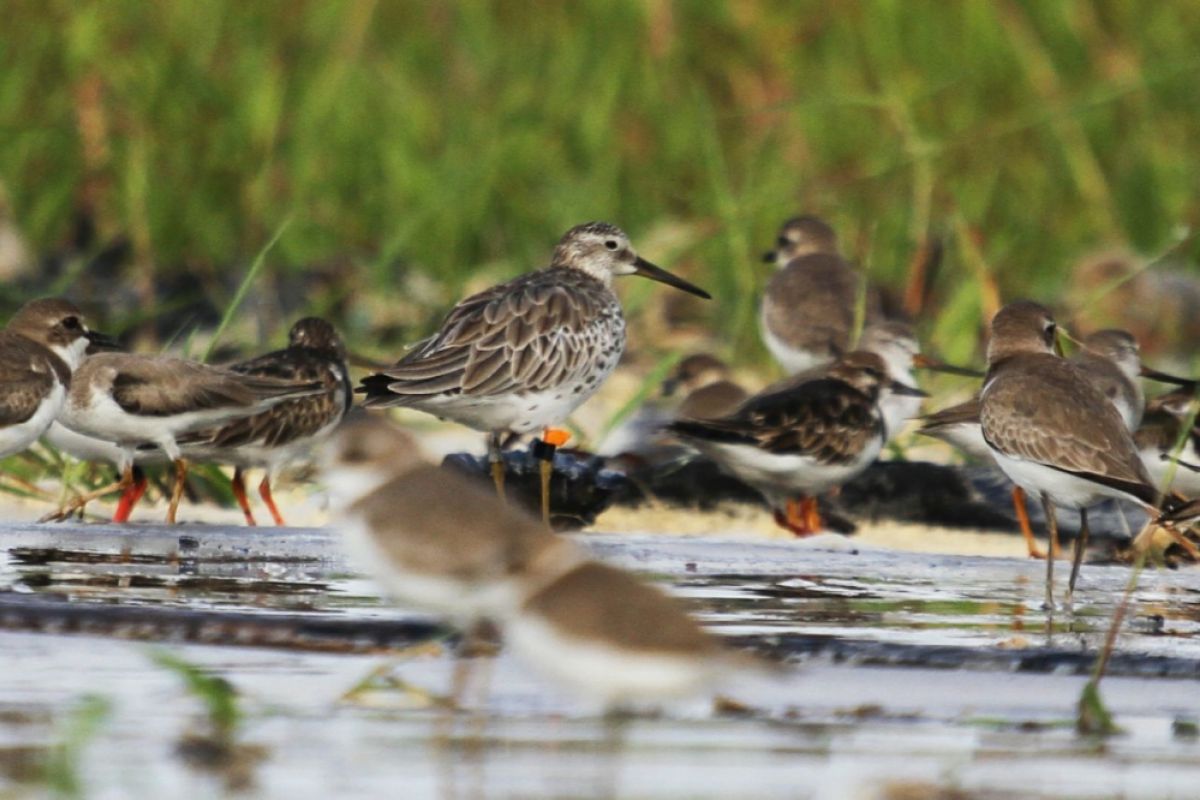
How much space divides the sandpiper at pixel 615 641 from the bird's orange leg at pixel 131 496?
12.3 feet

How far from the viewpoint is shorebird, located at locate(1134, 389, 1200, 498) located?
25.0 feet

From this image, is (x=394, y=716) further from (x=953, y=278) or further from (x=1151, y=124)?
(x=1151, y=124)

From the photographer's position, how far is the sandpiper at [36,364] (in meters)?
6.75

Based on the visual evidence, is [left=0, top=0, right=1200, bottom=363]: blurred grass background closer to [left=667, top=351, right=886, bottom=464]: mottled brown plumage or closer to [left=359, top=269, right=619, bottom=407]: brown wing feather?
[left=667, top=351, right=886, bottom=464]: mottled brown plumage

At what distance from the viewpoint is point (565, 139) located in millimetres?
13320

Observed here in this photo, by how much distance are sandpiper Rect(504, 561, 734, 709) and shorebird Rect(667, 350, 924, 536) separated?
4266 mm

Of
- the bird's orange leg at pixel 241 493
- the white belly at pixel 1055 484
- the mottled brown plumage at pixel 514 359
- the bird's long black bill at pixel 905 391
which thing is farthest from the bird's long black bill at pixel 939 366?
the bird's orange leg at pixel 241 493

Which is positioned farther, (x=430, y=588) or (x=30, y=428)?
(x=30, y=428)

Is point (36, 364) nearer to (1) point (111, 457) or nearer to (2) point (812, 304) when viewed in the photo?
(1) point (111, 457)

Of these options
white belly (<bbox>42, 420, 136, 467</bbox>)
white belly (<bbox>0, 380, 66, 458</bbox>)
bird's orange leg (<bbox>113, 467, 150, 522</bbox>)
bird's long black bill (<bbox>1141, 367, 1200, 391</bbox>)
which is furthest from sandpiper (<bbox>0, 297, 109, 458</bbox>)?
bird's long black bill (<bbox>1141, 367, 1200, 391</bbox>)

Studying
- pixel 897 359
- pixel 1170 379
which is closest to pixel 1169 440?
pixel 1170 379

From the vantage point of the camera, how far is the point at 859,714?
3885 mm

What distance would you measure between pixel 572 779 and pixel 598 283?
5.22 meters

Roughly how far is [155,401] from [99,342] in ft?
2.61
